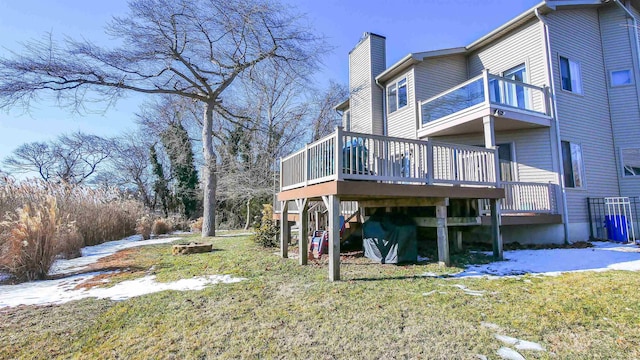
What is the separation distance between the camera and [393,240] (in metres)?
6.50

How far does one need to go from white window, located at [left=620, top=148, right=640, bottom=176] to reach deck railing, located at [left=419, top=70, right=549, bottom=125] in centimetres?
360

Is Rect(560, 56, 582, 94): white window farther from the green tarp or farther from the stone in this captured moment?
the stone

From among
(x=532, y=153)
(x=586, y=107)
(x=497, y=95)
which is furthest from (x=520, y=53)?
(x=532, y=153)

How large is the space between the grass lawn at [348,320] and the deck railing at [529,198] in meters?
3.27

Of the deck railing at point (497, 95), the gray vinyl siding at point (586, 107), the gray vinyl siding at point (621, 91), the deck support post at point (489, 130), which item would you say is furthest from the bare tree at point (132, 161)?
the gray vinyl siding at point (621, 91)

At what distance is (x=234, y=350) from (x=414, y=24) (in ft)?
45.2

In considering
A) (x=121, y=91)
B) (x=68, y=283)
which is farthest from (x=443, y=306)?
(x=121, y=91)

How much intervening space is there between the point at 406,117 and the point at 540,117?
172 inches

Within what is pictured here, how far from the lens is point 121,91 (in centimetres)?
1300

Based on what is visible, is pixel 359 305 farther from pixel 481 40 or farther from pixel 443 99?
pixel 481 40

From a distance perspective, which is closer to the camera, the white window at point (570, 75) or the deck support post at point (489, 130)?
the deck support post at point (489, 130)

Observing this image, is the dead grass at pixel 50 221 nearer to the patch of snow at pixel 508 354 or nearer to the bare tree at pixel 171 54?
the bare tree at pixel 171 54

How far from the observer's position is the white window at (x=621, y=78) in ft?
33.3

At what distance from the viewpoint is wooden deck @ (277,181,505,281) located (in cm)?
505
